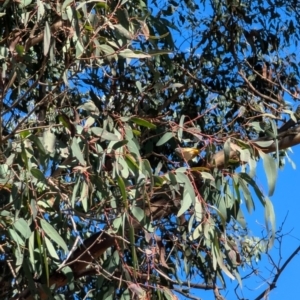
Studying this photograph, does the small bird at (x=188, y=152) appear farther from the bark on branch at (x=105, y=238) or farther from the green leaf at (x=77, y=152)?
the green leaf at (x=77, y=152)

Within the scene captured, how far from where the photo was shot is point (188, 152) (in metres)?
3.01

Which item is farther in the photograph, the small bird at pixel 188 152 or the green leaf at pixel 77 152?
the small bird at pixel 188 152

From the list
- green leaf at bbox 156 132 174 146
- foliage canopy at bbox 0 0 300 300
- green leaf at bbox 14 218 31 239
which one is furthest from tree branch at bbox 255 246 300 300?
green leaf at bbox 14 218 31 239

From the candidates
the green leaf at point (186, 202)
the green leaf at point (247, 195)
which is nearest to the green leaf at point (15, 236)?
the green leaf at point (186, 202)

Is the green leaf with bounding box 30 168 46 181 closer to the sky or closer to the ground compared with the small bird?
closer to the ground

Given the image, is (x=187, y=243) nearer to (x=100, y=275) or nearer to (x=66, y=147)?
(x=100, y=275)

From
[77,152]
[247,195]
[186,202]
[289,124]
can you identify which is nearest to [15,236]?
[77,152]

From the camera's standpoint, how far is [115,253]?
3105 mm

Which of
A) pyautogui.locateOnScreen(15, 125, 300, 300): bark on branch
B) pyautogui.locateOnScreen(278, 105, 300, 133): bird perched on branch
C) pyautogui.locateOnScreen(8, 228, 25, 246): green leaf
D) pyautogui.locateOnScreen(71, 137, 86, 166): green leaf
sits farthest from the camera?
pyautogui.locateOnScreen(278, 105, 300, 133): bird perched on branch

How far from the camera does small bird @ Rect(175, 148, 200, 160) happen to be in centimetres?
297

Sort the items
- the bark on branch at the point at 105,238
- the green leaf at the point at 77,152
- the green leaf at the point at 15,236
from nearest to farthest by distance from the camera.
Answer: the green leaf at the point at 77,152
the green leaf at the point at 15,236
the bark on branch at the point at 105,238

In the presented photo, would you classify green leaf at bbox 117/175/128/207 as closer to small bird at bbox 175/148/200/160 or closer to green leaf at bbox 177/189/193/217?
green leaf at bbox 177/189/193/217

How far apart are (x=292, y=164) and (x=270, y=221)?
1438 millimetres

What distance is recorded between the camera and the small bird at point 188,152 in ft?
9.75
